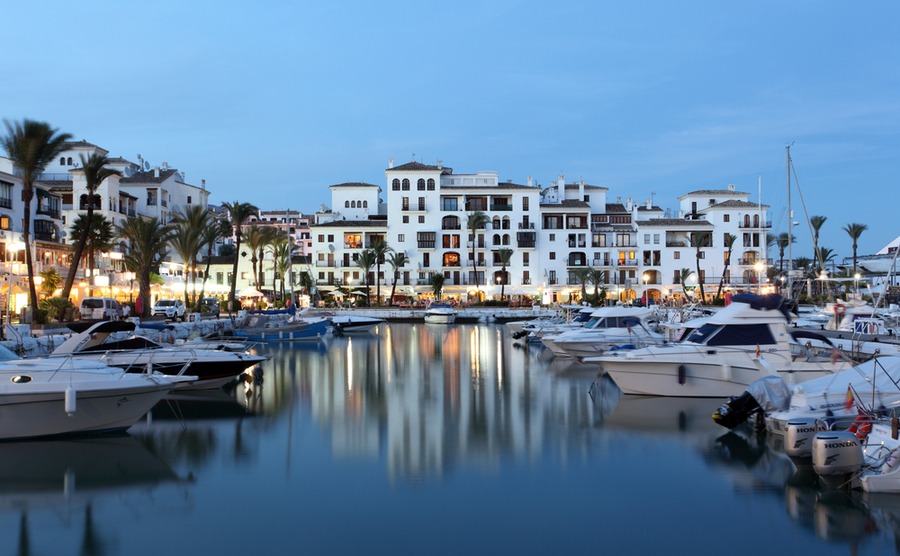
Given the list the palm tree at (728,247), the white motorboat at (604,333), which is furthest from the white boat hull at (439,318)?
the white motorboat at (604,333)

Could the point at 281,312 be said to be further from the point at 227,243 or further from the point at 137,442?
the point at 227,243

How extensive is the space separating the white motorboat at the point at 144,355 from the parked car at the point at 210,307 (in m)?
33.8

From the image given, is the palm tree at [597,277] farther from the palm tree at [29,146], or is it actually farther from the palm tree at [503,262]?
the palm tree at [29,146]

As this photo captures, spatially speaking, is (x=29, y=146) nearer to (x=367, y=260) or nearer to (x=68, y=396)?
(x=68, y=396)

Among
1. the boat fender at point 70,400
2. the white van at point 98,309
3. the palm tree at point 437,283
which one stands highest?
the palm tree at point 437,283

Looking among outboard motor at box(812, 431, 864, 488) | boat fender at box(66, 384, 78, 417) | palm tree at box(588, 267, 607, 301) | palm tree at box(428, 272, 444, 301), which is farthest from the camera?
palm tree at box(428, 272, 444, 301)

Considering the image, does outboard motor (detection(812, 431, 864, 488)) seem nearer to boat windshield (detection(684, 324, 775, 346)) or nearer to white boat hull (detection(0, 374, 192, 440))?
boat windshield (detection(684, 324, 775, 346))

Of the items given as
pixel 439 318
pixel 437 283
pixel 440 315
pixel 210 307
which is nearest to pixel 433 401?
pixel 210 307

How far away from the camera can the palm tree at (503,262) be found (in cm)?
9106

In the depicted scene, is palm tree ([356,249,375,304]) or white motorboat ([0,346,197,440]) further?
palm tree ([356,249,375,304])

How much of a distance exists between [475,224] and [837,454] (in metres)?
76.7

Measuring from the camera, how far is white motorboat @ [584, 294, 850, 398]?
2248cm

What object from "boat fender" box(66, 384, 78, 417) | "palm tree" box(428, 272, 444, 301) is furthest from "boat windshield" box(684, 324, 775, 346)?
"palm tree" box(428, 272, 444, 301)

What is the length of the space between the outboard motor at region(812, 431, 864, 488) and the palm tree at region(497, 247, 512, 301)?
75798 mm
